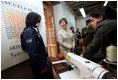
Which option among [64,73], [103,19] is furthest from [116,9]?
[64,73]

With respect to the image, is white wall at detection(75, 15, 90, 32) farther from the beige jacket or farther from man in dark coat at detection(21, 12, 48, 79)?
man in dark coat at detection(21, 12, 48, 79)

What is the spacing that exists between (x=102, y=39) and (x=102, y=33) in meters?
0.04

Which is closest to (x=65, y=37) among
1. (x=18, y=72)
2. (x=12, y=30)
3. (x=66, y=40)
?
(x=66, y=40)

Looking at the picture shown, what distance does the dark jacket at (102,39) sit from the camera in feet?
1.45

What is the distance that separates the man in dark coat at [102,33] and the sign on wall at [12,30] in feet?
2.57

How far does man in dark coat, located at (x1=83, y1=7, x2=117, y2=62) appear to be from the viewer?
0.44 metres

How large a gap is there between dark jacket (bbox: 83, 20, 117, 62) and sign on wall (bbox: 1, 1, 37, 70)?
2.62 feet

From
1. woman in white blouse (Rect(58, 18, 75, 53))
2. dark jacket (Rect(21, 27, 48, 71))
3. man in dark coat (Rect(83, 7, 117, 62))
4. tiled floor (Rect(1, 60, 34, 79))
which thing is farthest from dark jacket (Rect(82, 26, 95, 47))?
tiled floor (Rect(1, 60, 34, 79))

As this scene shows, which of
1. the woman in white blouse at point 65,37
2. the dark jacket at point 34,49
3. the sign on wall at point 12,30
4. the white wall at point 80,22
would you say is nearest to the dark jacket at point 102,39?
the white wall at point 80,22

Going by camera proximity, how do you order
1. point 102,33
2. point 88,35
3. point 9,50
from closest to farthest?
point 102,33
point 88,35
point 9,50

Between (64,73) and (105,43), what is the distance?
0.41 metres

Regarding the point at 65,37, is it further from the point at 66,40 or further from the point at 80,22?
the point at 80,22

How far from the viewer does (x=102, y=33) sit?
46cm

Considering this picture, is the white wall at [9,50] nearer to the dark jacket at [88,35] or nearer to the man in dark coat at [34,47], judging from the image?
the man in dark coat at [34,47]
